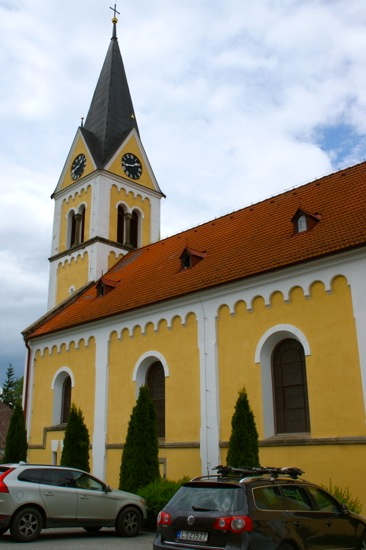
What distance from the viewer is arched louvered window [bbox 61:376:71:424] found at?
928 inches

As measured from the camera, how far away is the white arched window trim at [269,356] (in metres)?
15.6

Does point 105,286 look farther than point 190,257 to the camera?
Yes

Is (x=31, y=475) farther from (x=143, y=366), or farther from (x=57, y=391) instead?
(x=57, y=391)

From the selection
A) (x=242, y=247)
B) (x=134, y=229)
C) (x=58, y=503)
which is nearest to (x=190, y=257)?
(x=242, y=247)

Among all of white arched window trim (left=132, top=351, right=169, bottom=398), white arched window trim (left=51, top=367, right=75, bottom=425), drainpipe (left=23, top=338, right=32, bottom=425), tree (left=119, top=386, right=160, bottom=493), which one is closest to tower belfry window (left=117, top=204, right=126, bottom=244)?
drainpipe (left=23, top=338, right=32, bottom=425)

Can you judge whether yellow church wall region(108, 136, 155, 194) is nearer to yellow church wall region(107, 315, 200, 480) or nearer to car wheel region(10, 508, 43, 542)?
yellow church wall region(107, 315, 200, 480)

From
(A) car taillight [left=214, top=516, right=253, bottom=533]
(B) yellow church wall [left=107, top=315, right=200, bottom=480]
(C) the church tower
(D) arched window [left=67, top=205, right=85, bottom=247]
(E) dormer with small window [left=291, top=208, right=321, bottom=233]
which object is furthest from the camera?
(D) arched window [left=67, top=205, right=85, bottom=247]

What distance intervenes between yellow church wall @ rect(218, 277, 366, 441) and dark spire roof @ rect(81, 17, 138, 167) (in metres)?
15.8

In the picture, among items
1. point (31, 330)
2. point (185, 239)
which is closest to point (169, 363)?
point (185, 239)

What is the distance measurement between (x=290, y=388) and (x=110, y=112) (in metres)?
21.6

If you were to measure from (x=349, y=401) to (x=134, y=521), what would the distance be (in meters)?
5.76

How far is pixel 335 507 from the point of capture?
347 inches

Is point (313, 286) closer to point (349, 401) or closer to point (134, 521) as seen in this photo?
point (349, 401)

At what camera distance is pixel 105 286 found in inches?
949
